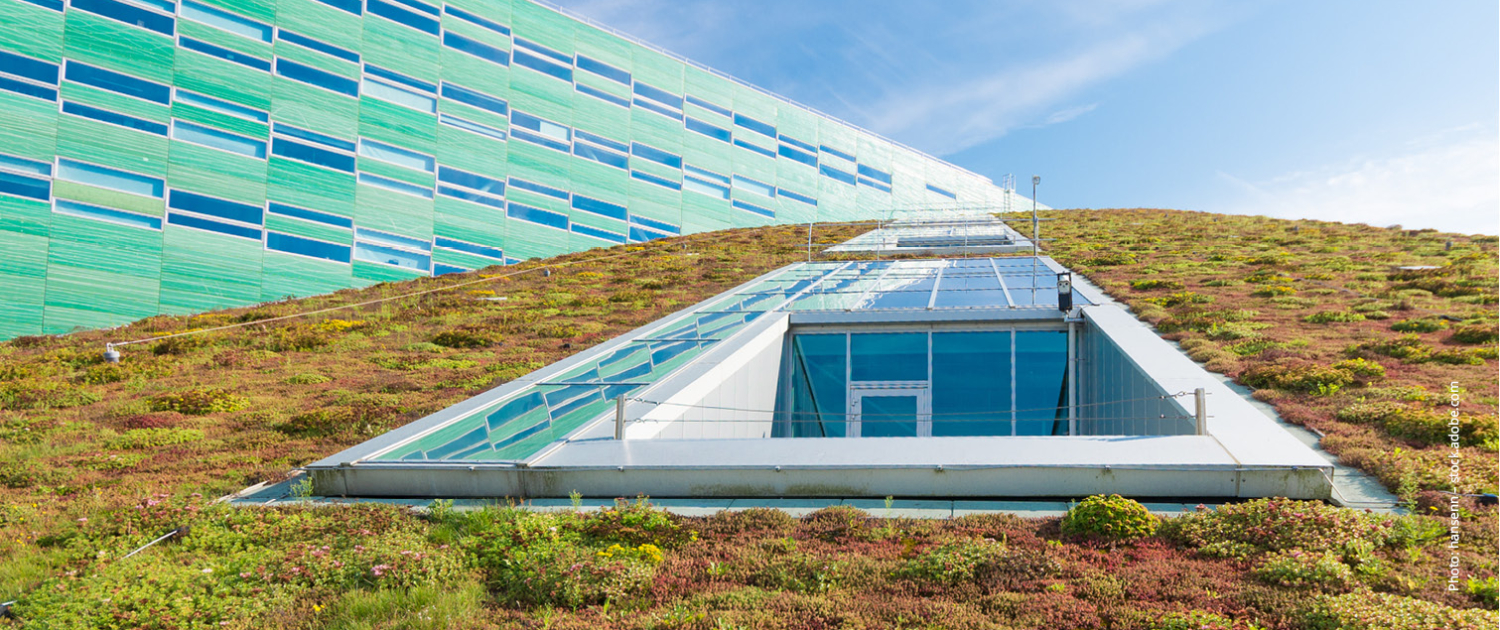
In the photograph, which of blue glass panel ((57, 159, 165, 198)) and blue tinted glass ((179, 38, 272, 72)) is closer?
blue glass panel ((57, 159, 165, 198))

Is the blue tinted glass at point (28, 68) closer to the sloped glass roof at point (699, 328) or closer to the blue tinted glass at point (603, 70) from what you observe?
the blue tinted glass at point (603, 70)

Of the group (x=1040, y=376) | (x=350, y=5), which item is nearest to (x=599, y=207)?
(x=350, y=5)

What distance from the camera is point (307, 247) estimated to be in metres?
32.6

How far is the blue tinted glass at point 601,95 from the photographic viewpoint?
43.5 m

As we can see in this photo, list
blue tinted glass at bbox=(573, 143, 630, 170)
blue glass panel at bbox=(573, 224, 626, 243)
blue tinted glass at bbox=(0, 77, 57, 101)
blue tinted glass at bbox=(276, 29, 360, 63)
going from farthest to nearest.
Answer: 1. blue tinted glass at bbox=(573, 143, 630, 170)
2. blue glass panel at bbox=(573, 224, 626, 243)
3. blue tinted glass at bbox=(276, 29, 360, 63)
4. blue tinted glass at bbox=(0, 77, 57, 101)

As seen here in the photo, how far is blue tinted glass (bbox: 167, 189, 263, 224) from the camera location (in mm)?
29109

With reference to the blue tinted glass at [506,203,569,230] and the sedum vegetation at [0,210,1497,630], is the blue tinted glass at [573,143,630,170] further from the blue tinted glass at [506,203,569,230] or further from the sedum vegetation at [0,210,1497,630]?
the sedum vegetation at [0,210,1497,630]

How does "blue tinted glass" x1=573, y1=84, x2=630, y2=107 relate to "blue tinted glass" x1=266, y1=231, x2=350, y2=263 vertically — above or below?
above

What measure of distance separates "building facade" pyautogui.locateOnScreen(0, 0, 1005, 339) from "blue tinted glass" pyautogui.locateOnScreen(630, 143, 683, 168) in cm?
9

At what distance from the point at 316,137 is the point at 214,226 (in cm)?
594

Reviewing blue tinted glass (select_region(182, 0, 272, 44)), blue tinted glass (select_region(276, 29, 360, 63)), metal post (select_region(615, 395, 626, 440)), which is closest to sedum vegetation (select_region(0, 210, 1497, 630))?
metal post (select_region(615, 395, 626, 440))

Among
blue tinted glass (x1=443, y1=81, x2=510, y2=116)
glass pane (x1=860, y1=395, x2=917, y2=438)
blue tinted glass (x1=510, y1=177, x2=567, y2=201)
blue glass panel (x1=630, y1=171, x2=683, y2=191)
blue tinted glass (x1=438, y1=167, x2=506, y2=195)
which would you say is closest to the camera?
glass pane (x1=860, y1=395, x2=917, y2=438)

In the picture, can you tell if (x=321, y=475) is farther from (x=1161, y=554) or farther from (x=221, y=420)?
(x=1161, y=554)

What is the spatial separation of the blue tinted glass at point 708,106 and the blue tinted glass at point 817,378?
33.6 meters
